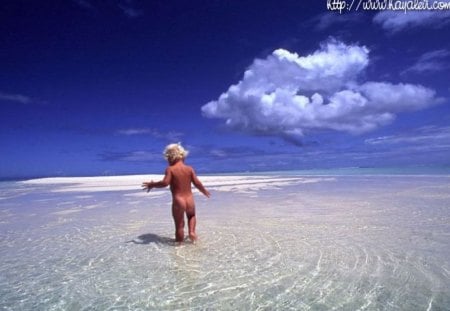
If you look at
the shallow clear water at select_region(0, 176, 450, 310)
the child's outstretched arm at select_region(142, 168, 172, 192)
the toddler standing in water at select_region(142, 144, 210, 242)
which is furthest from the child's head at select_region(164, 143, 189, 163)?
the shallow clear water at select_region(0, 176, 450, 310)

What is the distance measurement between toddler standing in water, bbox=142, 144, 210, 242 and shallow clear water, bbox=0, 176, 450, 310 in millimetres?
366

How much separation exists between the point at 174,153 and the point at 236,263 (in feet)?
7.74

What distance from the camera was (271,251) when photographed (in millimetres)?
5262

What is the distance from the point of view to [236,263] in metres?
4.68

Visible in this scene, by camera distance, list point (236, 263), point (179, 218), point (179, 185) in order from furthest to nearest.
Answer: point (179, 185)
point (179, 218)
point (236, 263)

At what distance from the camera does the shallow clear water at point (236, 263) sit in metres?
3.52

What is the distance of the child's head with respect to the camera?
605 centimetres

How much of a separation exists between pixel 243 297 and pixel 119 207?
8329mm

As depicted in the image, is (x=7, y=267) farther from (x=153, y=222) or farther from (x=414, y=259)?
(x=414, y=259)

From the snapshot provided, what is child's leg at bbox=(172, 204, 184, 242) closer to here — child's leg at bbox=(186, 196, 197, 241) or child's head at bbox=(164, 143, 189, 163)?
child's leg at bbox=(186, 196, 197, 241)

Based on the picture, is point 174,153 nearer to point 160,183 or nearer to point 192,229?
point 160,183

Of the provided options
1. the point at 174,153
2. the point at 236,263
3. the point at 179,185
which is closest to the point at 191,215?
the point at 179,185

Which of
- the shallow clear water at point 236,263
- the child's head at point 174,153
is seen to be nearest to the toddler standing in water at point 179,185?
the child's head at point 174,153

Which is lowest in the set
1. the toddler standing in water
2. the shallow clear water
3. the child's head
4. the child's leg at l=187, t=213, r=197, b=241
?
the shallow clear water
